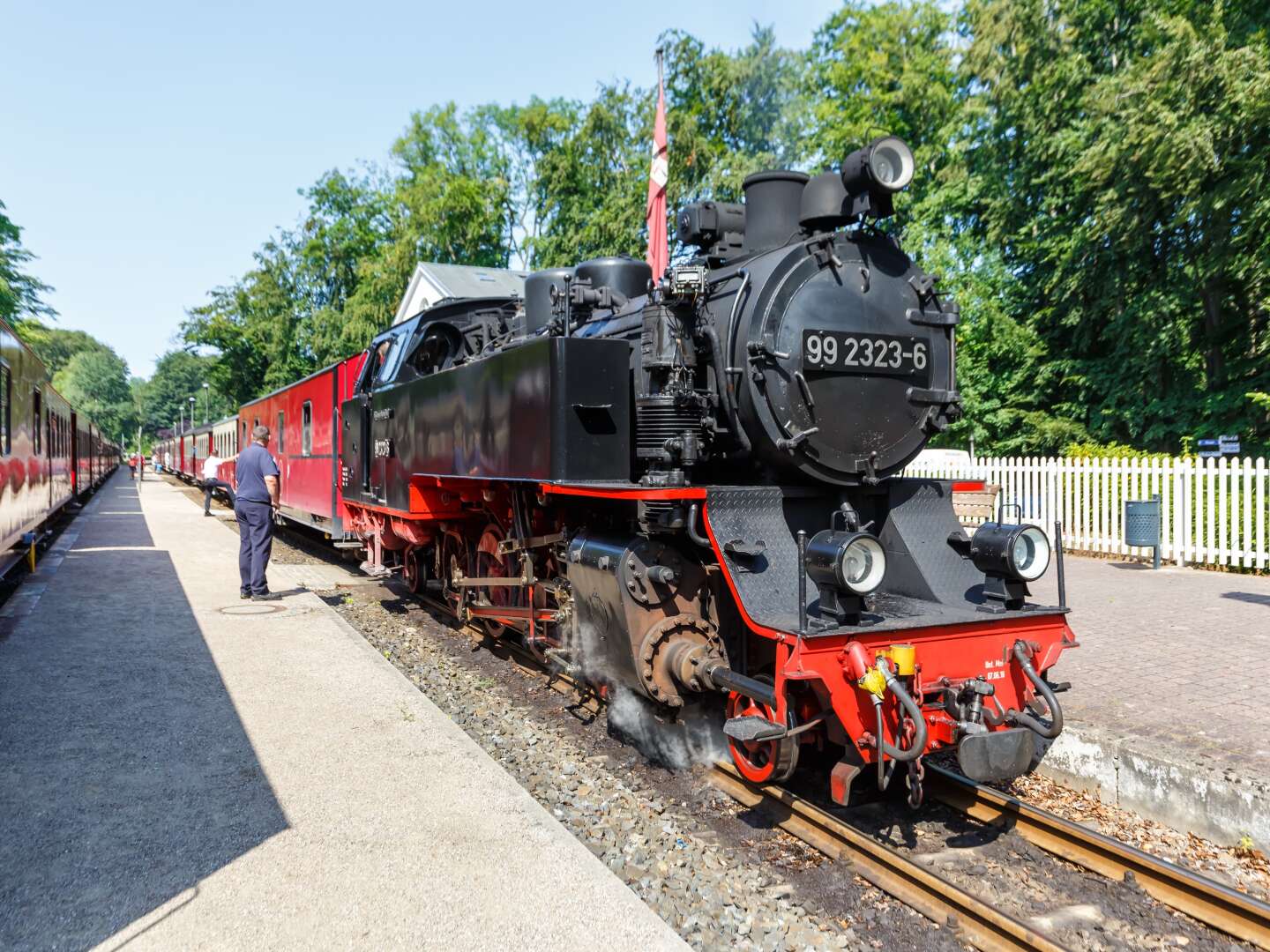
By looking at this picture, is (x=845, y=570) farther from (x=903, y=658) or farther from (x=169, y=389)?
(x=169, y=389)

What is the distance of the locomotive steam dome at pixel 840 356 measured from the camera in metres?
4.32

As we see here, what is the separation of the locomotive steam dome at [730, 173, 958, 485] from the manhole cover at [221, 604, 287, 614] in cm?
597

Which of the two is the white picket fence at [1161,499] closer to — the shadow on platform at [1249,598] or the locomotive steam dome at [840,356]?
the shadow on platform at [1249,598]

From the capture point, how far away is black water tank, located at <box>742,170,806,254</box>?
4914 mm

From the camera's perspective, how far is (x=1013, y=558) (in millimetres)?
4141

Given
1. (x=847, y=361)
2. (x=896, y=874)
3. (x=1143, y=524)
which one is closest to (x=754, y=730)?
(x=896, y=874)

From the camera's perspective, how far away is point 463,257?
3828 centimetres

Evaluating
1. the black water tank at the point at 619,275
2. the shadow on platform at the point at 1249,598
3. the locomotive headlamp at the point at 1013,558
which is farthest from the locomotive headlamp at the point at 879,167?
the shadow on platform at the point at 1249,598

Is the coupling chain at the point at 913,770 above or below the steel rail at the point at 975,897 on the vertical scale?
above

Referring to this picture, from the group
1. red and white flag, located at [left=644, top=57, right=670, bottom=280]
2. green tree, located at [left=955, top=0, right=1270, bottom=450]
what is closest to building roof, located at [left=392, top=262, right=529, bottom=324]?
red and white flag, located at [left=644, top=57, right=670, bottom=280]

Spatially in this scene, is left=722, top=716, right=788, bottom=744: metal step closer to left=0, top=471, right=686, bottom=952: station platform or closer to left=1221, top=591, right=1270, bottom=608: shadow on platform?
left=0, top=471, right=686, bottom=952: station platform

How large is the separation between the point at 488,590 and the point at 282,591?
4.04m

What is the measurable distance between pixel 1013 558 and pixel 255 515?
25.4 feet

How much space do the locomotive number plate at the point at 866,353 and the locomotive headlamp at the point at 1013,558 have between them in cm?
98
